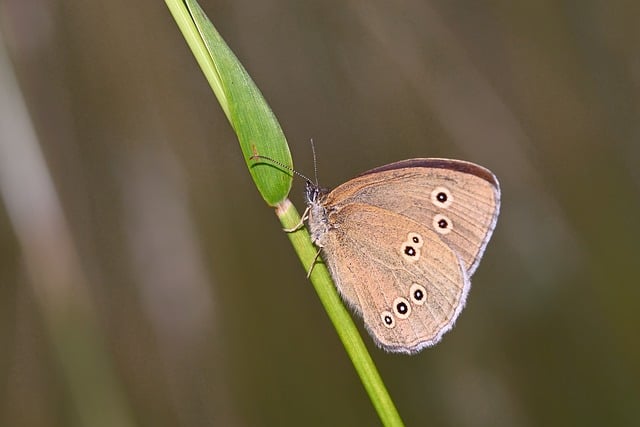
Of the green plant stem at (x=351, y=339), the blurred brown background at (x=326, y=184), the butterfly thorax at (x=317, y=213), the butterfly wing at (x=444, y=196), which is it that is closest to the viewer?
the green plant stem at (x=351, y=339)

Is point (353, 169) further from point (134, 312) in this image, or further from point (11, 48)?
point (11, 48)

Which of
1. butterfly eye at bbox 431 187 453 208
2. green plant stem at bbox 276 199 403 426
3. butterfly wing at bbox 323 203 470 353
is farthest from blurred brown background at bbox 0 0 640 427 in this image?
green plant stem at bbox 276 199 403 426

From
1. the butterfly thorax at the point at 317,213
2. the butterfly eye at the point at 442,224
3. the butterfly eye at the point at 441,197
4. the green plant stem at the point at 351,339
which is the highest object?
the butterfly thorax at the point at 317,213

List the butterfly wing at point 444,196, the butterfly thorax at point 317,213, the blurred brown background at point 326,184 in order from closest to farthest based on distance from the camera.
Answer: the butterfly wing at point 444,196 → the butterfly thorax at point 317,213 → the blurred brown background at point 326,184

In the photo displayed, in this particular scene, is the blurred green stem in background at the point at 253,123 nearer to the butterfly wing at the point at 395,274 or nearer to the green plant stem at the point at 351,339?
the green plant stem at the point at 351,339

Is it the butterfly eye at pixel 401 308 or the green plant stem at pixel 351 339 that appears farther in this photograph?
the butterfly eye at pixel 401 308

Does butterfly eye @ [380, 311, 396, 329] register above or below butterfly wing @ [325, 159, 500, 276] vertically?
below

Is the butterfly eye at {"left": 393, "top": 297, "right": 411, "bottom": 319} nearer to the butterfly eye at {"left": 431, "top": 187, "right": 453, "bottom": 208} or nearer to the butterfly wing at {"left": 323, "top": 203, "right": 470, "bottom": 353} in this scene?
the butterfly wing at {"left": 323, "top": 203, "right": 470, "bottom": 353}

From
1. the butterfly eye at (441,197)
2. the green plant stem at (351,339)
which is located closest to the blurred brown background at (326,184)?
the butterfly eye at (441,197)
